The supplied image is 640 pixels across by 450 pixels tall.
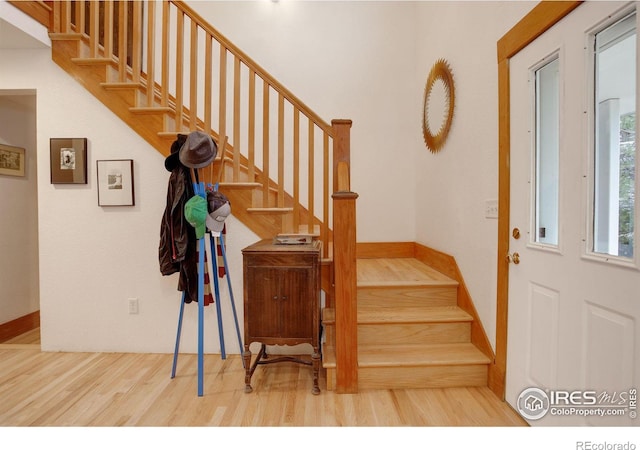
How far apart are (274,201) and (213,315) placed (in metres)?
1.08

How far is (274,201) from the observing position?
9.80 feet

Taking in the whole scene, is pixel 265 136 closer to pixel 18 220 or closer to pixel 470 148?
pixel 470 148

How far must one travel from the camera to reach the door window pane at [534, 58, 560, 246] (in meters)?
1.63

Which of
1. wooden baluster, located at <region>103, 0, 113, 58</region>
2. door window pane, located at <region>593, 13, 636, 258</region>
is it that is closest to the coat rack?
wooden baluster, located at <region>103, 0, 113, 58</region>

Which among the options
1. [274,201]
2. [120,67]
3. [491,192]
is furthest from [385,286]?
[120,67]

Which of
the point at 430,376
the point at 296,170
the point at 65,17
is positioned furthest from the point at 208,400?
the point at 65,17

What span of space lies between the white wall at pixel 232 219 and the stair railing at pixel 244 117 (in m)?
0.35

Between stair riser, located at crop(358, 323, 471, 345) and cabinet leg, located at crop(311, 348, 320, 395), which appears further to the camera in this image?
stair riser, located at crop(358, 323, 471, 345)

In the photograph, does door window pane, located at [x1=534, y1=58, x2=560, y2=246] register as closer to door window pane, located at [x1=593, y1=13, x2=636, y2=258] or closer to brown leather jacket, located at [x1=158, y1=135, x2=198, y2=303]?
door window pane, located at [x1=593, y1=13, x2=636, y2=258]

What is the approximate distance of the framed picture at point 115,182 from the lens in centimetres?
263

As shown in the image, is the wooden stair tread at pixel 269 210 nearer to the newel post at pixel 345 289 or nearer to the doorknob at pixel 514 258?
the newel post at pixel 345 289

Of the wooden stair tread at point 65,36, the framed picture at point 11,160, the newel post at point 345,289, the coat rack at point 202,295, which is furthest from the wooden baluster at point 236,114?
the framed picture at point 11,160
